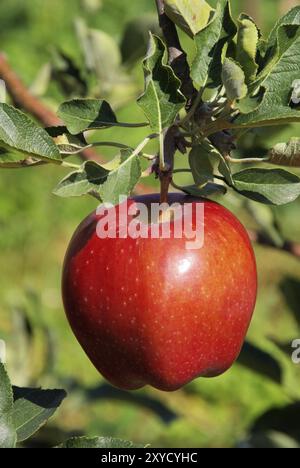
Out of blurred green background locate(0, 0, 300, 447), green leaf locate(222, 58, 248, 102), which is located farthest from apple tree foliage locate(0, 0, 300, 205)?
blurred green background locate(0, 0, 300, 447)

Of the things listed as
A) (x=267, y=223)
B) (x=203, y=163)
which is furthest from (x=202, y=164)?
(x=267, y=223)

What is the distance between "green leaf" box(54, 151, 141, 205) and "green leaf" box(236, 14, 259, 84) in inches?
4.6

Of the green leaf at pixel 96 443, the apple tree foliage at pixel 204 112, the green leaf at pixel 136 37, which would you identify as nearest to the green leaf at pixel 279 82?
the apple tree foliage at pixel 204 112

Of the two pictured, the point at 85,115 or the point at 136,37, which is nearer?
the point at 85,115

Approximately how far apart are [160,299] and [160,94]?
0.59ft

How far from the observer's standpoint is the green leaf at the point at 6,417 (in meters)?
0.76

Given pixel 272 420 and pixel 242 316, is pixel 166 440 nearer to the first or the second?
pixel 272 420

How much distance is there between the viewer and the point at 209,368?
883 millimetres

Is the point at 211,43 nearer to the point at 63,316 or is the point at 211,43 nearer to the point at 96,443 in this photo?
the point at 96,443

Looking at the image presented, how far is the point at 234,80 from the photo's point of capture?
2.39ft

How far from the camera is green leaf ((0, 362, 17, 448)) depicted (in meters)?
0.76

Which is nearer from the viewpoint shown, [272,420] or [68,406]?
[272,420]

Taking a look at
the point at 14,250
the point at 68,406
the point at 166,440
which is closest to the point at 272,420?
the point at 68,406

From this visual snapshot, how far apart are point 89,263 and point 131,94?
73 cm
